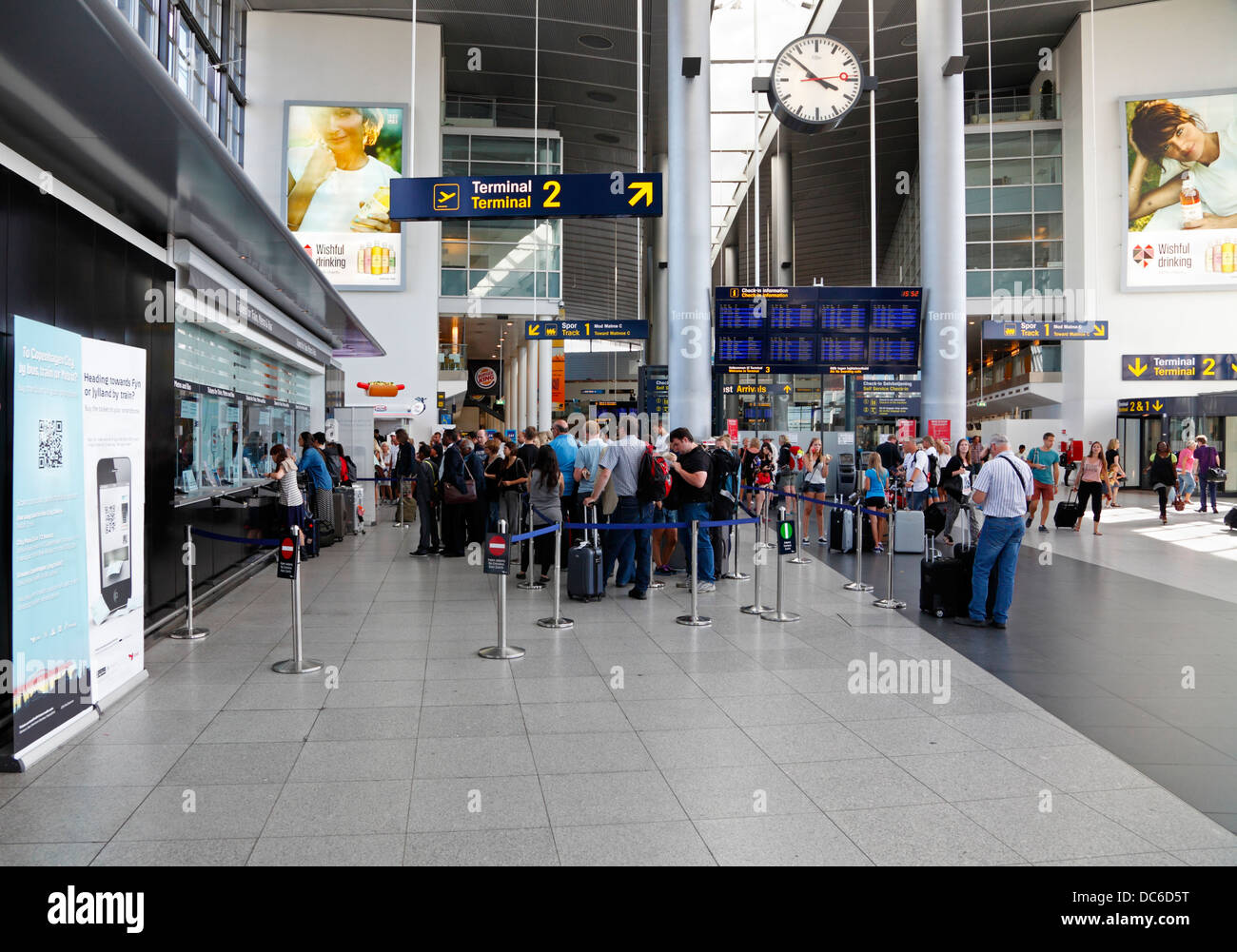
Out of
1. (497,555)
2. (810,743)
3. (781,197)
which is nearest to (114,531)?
(497,555)

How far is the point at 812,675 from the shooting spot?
20.6 feet

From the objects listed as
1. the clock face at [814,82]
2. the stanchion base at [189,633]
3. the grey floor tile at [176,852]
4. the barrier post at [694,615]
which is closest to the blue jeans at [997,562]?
the barrier post at [694,615]

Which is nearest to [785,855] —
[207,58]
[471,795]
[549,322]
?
[471,795]

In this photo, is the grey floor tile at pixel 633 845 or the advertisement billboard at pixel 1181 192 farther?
the advertisement billboard at pixel 1181 192

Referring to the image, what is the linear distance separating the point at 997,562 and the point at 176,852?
23.1 feet

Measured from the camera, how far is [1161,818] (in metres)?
3.83

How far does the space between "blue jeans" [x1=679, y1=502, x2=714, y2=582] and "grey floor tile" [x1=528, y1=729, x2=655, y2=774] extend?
406 cm

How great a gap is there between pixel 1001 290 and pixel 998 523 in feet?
83.7

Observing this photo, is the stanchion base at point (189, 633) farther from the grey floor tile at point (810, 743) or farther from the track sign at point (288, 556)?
the grey floor tile at point (810, 743)

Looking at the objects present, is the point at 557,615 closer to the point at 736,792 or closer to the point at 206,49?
the point at 736,792

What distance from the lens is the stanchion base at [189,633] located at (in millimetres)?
7309

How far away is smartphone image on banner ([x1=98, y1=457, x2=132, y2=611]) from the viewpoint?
5.31 metres

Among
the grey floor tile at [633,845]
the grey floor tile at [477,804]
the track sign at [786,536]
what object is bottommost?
the grey floor tile at [633,845]

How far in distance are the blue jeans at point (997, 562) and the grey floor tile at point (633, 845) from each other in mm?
5210
